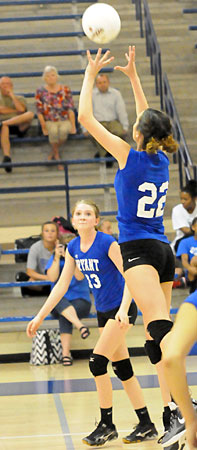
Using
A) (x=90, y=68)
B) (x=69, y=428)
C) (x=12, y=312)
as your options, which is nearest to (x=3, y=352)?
(x=12, y=312)

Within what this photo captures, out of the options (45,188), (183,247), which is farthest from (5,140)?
(183,247)

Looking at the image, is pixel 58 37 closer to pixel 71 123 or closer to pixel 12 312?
pixel 71 123

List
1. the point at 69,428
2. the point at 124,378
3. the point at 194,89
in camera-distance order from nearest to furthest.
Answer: the point at 124,378, the point at 69,428, the point at 194,89

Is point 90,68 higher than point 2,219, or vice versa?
point 90,68

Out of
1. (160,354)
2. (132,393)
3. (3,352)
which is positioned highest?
(160,354)

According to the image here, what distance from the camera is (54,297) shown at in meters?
5.28

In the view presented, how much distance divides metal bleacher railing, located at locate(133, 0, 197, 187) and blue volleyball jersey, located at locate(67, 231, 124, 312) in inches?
199

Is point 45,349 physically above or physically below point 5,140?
below

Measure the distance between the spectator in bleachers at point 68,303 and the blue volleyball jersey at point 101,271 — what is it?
2.32 metres

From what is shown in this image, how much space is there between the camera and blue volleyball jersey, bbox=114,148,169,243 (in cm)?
444

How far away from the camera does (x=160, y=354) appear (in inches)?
184

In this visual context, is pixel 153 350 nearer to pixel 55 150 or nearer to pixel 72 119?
pixel 55 150

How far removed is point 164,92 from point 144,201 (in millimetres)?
7515

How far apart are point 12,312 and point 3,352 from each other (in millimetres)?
999
